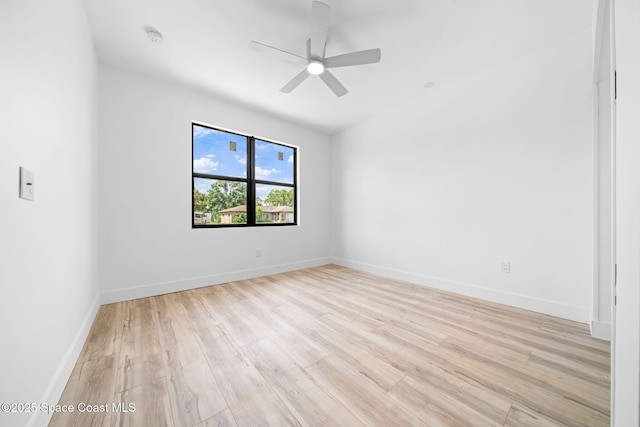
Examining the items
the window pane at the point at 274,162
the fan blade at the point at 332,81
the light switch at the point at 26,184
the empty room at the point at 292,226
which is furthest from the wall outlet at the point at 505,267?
the light switch at the point at 26,184

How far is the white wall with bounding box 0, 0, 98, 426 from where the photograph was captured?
2.67 ft

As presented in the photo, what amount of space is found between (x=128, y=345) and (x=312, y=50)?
2779 mm

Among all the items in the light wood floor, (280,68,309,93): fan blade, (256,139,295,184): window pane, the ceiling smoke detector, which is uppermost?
the ceiling smoke detector

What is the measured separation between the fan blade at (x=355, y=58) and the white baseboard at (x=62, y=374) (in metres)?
2.80

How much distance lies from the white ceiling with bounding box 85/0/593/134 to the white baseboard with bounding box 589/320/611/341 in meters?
2.44

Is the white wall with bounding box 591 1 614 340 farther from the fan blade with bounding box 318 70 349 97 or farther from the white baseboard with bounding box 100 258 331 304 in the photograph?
the white baseboard with bounding box 100 258 331 304

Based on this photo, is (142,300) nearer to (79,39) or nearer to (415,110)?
(79,39)

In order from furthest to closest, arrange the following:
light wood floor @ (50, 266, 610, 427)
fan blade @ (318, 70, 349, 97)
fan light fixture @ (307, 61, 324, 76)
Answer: fan blade @ (318, 70, 349, 97)
fan light fixture @ (307, 61, 324, 76)
light wood floor @ (50, 266, 610, 427)

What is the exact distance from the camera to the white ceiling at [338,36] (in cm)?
179

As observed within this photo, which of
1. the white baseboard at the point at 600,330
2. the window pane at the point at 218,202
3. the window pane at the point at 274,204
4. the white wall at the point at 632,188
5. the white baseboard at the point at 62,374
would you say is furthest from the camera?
the window pane at the point at 274,204

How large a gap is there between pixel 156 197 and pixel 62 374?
76.5 inches

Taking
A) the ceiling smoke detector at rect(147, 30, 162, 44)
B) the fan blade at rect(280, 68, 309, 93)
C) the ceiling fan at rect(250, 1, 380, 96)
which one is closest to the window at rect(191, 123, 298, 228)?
the ceiling smoke detector at rect(147, 30, 162, 44)

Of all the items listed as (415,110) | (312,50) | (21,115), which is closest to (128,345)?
(21,115)

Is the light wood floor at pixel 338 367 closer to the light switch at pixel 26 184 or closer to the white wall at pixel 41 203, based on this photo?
the white wall at pixel 41 203
